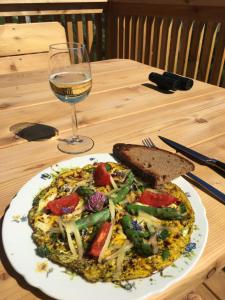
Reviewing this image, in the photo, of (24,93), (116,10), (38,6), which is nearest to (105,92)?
(24,93)

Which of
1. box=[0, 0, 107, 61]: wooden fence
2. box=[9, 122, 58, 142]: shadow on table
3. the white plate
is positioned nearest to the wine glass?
box=[9, 122, 58, 142]: shadow on table

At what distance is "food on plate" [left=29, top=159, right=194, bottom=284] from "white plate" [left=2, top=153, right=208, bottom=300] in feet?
0.04

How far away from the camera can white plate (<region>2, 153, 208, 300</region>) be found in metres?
0.46

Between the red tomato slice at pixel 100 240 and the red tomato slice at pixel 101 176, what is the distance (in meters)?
0.14

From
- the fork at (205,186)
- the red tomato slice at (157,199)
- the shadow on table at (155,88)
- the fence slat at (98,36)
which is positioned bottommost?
the fence slat at (98,36)

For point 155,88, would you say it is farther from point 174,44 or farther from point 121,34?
point 121,34

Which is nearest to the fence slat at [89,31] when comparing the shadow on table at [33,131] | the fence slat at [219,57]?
the fence slat at [219,57]

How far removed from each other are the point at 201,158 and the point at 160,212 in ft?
1.11

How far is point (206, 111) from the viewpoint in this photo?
1.25m

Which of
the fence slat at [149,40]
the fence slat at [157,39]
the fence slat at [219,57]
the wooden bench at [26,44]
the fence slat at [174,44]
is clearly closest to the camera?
the wooden bench at [26,44]

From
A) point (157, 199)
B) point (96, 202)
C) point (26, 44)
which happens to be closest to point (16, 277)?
point (96, 202)

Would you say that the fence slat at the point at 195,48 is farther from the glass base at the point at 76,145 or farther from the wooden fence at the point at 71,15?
the glass base at the point at 76,145

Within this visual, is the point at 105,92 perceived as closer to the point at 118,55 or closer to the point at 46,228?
the point at 46,228

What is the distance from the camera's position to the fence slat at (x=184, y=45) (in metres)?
3.25
